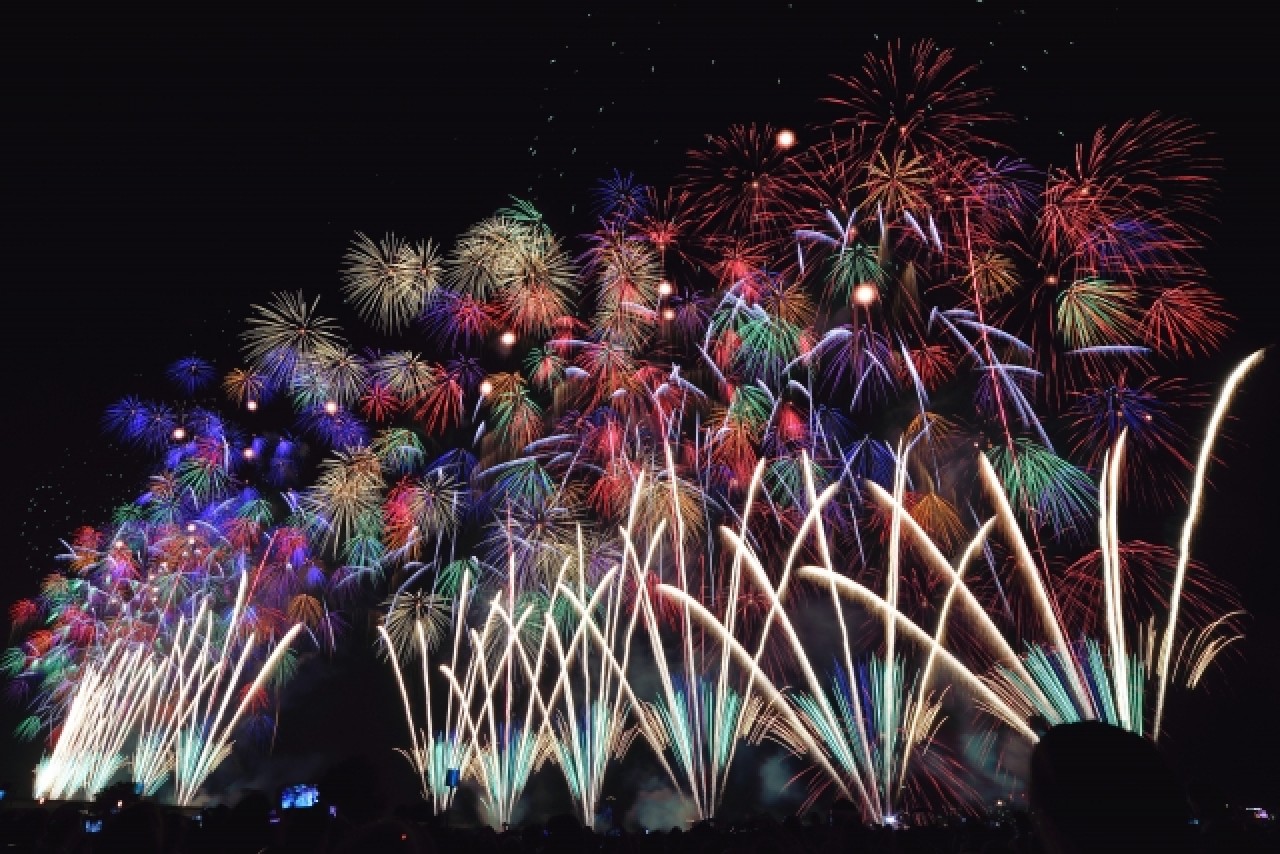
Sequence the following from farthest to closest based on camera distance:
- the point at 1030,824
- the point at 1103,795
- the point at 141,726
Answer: the point at 141,726, the point at 1030,824, the point at 1103,795

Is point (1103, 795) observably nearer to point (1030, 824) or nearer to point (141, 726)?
point (1030, 824)

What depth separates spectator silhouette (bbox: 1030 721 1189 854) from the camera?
2053 millimetres

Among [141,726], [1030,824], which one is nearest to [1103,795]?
[1030,824]

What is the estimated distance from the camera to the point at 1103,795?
2.10 m

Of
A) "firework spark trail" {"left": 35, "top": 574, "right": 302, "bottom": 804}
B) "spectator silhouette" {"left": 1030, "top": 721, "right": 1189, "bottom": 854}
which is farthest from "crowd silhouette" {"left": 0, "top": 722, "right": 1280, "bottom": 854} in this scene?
"firework spark trail" {"left": 35, "top": 574, "right": 302, "bottom": 804}

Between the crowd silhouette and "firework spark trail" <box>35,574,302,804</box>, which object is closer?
the crowd silhouette

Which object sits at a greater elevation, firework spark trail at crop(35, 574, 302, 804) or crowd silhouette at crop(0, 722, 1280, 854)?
firework spark trail at crop(35, 574, 302, 804)

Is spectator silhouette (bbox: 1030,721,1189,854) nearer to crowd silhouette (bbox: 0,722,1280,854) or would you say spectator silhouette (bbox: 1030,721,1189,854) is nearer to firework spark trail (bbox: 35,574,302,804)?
crowd silhouette (bbox: 0,722,1280,854)

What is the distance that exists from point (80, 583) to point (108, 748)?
11.6 m

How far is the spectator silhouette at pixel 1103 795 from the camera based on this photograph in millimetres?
2053

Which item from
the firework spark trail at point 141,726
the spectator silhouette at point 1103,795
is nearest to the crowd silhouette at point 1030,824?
the spectator silhouette at point 1103,795

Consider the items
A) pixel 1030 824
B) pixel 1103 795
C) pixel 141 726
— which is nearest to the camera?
pixel 1103 795

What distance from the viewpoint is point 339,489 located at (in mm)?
30281

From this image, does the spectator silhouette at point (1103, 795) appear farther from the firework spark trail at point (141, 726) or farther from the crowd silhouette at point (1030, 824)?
the firework spark trail at point (141, 726)
